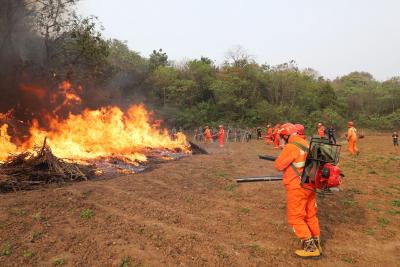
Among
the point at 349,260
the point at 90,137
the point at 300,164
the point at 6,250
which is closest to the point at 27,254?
the point at 6,250

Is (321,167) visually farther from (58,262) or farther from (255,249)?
(58,262)

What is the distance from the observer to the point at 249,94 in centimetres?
4556

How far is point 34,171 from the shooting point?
867 cm

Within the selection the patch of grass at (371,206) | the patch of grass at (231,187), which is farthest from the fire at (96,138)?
the patch of grass at (371,206)

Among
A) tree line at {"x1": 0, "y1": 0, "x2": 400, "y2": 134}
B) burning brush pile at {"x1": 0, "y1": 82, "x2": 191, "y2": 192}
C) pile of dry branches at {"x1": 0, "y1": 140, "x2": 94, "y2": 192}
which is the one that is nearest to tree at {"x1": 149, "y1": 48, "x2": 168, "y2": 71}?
tree line at {"x1": 0, "y1": 0, "x2": 400, "y2": 134}

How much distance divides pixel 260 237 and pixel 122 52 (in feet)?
137

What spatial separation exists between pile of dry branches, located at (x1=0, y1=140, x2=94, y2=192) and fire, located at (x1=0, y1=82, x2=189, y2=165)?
5.86 ft

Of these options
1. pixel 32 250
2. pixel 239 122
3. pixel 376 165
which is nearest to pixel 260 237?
pixel 32 250

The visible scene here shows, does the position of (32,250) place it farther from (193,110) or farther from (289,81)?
(289,81)

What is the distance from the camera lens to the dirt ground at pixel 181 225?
5125mm

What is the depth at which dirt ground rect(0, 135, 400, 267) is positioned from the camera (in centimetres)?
512

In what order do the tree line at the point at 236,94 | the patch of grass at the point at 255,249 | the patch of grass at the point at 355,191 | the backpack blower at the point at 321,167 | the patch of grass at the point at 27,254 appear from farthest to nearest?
the tree line at the point at 236,94 → the patch of grass at the point at 355,191 → the patch of grass at the point at 255,249 → the backpack blower at the point at 321,167 → the patch of grass at the point at 27,254

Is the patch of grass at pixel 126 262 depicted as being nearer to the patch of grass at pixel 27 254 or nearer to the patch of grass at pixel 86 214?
the patch of grass at pixel 27 254

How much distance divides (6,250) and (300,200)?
4407mm
